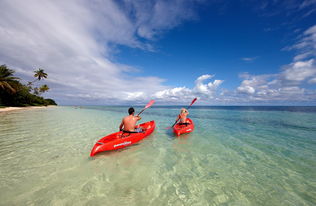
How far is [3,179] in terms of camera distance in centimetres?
370

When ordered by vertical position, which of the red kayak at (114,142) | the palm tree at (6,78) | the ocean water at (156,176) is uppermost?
the palm tree at (6,78)

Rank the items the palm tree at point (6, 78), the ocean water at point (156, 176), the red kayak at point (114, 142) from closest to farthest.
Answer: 1. the ocean water at point (156, 176)
2. the red kayak at point (114, 142)
3. the palm tree at point (6, 78)

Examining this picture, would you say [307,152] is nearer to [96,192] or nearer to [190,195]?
[190,195]

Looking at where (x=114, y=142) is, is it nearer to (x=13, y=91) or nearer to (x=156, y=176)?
(x=156, y=176)

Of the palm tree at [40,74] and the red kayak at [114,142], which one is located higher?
the palm tree at [40,74]

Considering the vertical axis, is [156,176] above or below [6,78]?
below

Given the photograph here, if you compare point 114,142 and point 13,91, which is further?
point 13,91

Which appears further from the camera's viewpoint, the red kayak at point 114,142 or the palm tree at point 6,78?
the palm tree at point 6,78

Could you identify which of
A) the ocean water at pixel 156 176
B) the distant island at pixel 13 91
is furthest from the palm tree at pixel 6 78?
the ocean water at pixel 156 176

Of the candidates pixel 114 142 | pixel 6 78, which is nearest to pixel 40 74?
pixel 6 78

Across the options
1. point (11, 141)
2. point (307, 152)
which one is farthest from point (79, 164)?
point (307, 152)

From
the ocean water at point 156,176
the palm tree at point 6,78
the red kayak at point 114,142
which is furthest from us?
the palm tree at point 6,78

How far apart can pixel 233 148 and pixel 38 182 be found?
848 cm

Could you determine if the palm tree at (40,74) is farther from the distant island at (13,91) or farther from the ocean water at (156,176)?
the ocean water at (156,176)
